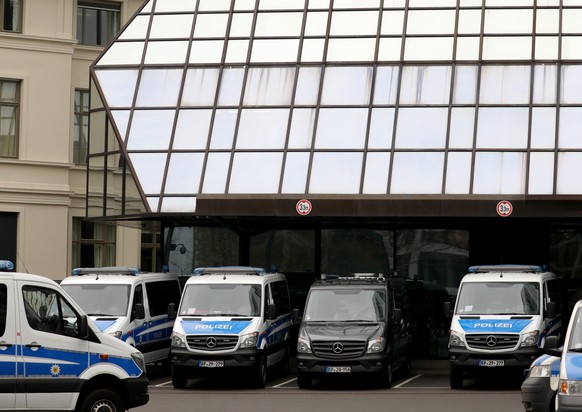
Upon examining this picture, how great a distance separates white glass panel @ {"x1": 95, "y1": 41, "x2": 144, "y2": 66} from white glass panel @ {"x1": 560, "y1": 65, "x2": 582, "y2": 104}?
1104 centimetres

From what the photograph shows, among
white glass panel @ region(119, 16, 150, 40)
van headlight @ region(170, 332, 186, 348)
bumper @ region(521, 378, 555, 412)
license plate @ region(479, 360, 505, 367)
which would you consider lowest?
license plate @ region(479, 360, 505, 367)

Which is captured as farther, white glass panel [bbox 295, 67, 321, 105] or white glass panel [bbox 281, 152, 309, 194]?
white glass panel [bbox 295, 67, 321, 105]

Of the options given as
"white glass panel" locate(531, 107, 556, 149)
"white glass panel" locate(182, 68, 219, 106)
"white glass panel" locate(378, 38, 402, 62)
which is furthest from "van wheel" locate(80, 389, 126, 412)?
"white glass panel" locate(378, 38, 402, 62)

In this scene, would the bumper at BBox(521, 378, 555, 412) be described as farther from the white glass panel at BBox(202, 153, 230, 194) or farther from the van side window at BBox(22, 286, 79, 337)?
the white glass panel at BBox(202, 153, 230, 194)

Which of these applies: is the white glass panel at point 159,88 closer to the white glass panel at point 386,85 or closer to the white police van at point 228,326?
the white glass panel at point 386,85

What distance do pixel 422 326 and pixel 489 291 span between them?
16.9 feet

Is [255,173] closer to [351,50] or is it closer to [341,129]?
[341,129]

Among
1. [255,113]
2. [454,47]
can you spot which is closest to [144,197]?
[255,113]

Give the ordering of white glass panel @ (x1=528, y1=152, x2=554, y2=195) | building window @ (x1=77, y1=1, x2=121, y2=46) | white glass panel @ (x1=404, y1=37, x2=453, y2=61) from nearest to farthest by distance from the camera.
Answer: white glass panel @ (x1=528, y1=152, x2=554, y2=195), white glass panel @ (x1=404, y1=37, x2=453, y2=61), building window @ (x1=77, y1=1, x2=121, y2=46)

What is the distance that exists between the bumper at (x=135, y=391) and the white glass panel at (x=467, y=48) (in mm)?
16988

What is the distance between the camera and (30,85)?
41.7 meters

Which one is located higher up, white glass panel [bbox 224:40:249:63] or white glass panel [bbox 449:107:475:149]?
white glass panel [bbox 224:40:249:63]

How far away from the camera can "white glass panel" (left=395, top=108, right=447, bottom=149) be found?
30234mm

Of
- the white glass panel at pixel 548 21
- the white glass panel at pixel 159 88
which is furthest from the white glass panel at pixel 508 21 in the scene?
the white glass panel at pixel 159 88
